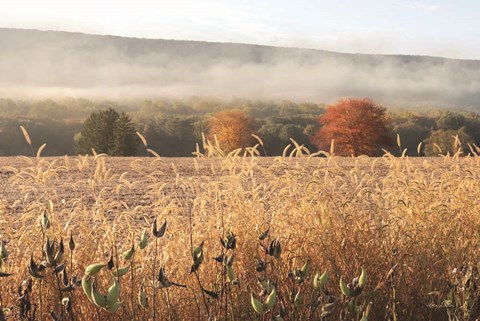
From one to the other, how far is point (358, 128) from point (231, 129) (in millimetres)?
10415

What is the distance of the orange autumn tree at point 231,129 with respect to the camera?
4456 cm

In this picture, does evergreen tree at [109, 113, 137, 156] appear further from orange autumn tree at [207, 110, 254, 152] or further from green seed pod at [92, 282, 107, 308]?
green seed pod at [92, 282, 107, 308]

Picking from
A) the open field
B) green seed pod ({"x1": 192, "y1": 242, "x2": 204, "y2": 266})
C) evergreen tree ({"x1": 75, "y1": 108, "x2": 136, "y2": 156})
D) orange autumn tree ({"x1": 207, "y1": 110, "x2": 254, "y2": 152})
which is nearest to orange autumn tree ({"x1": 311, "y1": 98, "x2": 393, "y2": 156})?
orange autumn tree ({"x1": 207, "y1": 110, "x2": 254, "y2": 152})

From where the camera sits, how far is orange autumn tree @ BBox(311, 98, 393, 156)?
37.8 m

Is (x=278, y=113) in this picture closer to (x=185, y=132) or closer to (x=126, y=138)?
(x=185, y=132)

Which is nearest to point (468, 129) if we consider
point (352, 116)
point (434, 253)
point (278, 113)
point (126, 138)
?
point (352, 116)

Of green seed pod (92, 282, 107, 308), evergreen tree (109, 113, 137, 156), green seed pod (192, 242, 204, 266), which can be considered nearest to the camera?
green seed pod (92, 282, 107, 308)

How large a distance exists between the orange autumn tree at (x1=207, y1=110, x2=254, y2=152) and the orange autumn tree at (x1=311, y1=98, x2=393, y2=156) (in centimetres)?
765

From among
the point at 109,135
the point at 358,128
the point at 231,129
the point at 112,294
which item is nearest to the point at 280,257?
the point at 112,294

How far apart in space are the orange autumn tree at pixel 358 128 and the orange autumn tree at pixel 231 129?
765 centimetres

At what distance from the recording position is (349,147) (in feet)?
124

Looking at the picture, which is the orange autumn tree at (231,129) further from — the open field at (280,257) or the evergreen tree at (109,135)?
the open field at (280,257)

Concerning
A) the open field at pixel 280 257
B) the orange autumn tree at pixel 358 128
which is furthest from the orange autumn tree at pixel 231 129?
the open field at pixel 280 257

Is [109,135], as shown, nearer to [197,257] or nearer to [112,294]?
[197,257]
